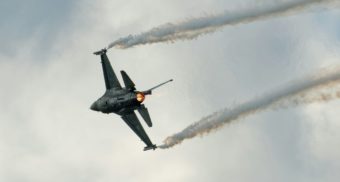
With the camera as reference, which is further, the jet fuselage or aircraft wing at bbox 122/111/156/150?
aircraft wing at bbox 122/111/156/150

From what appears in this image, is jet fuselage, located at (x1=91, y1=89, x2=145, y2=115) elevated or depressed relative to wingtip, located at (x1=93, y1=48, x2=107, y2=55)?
depressed

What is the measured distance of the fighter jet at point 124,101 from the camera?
73438 mm

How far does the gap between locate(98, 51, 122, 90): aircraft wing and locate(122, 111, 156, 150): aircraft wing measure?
356cm

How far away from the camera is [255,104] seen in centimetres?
6053

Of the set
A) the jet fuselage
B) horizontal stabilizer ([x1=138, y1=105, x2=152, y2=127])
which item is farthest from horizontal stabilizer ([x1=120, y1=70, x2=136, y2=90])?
horizontal stabilizer ([x1=138, y1=105, x2=152, y2=127])

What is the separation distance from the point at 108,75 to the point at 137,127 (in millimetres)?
6649

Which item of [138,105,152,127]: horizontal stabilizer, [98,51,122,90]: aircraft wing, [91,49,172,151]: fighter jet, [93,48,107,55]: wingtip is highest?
[93,48,107,55]: wingtip

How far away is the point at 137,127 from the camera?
264 ft

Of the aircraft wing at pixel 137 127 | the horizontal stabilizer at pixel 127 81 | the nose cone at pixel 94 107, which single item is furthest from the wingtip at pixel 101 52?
the horizontal stabilizer at pixel 127 81

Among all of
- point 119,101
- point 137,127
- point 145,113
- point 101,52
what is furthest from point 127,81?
point 137,127

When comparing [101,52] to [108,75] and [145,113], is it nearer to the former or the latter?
[108,75]

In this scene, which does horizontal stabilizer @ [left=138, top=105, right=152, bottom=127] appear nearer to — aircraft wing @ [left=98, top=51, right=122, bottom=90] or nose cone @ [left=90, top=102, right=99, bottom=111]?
aircraft wing @ [left=98, top=51, right=122, bottom=90]

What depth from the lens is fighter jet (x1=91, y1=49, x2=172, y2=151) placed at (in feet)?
241

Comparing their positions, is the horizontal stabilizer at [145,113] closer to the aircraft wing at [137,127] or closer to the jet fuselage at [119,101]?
the jet fuselage at [119,101]
